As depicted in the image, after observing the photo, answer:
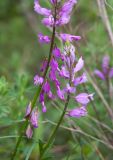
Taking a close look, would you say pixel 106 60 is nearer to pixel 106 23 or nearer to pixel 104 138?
pixel 106 23

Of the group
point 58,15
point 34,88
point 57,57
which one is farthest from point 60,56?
point 34,88

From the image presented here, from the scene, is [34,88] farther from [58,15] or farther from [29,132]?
[58,15]

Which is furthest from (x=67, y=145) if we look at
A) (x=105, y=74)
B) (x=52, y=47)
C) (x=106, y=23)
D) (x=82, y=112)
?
(x=52, y=47)

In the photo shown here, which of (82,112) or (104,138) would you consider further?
(104,138)

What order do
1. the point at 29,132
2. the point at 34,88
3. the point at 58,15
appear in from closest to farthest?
the point at 58,15, the point at 29,132, the point at 34,88

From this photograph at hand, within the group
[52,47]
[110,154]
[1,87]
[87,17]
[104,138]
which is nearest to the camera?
[52,47]

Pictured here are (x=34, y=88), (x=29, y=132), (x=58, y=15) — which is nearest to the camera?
(x=58, y=15)

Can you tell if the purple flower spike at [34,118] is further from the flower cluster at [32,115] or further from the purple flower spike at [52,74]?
the purple flower spike at [52,74]

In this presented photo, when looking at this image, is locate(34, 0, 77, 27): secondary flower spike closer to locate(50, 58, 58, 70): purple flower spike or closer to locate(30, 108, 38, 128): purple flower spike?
locate(50, 58, 58, 70): purple flower spike
